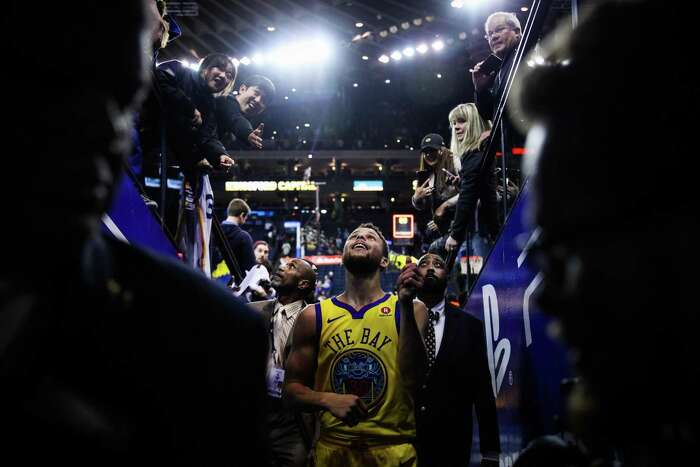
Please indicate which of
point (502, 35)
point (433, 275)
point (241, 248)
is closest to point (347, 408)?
point (433, 275)

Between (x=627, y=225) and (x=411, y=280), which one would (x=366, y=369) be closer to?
(x=411, y=280)

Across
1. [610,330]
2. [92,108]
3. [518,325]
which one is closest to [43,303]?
[92,108]

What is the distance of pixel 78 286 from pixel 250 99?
438 cm

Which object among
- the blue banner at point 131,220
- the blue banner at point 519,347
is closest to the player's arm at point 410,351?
the blue banner at point 519,347

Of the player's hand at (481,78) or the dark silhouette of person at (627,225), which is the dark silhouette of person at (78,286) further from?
the player's hand at (481,78)

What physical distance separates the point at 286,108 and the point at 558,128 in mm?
28593

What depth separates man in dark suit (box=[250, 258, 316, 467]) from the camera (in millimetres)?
3371

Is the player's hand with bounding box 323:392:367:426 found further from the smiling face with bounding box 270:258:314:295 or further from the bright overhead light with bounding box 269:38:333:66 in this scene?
the bright overhead light with bounding box 269:38:333:66

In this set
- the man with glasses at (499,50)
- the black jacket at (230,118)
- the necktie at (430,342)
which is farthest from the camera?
the black jacket at (230,118)

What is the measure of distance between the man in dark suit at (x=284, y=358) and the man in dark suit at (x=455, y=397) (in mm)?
810

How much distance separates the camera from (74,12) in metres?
0.45

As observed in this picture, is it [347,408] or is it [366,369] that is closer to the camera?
[347,408]

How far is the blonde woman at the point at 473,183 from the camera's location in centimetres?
387

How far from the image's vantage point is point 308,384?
9.69 ft
